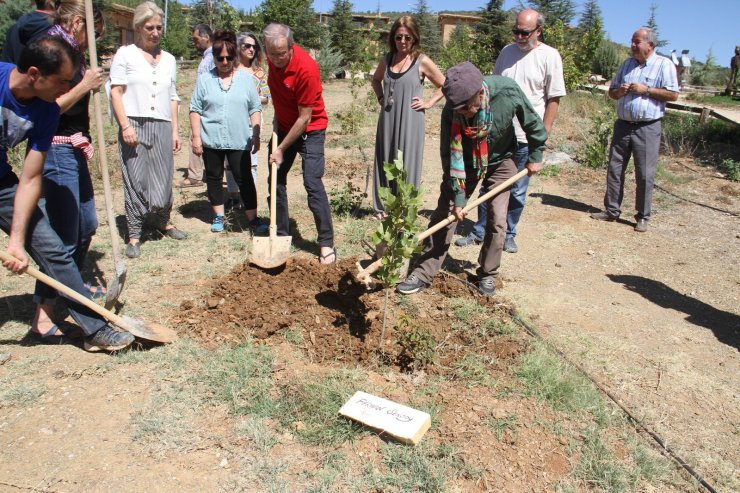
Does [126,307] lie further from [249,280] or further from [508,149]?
[508,149]

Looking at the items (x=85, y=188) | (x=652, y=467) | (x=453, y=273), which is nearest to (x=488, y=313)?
(x=453, y=273)

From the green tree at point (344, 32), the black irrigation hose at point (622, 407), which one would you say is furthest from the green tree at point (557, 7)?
the black irrigation hose at point (622, 407)

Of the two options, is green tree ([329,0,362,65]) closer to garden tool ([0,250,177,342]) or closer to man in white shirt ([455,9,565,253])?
man in white shirt ([455,9,565,253])

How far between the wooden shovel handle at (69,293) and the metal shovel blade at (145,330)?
0.04 ft

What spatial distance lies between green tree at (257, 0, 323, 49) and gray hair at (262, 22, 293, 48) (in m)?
21.1

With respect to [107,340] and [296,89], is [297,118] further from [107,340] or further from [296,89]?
[107,340]

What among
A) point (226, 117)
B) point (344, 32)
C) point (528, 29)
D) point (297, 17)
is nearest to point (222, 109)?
point (226, 117)

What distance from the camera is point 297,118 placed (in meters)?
4.36

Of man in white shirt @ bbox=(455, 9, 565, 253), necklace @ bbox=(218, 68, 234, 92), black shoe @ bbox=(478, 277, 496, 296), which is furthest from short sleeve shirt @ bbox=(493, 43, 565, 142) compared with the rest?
necklace @ bbox=(218, 68, 234, 92)

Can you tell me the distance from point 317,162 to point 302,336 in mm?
1606

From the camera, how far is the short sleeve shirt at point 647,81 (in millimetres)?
5637

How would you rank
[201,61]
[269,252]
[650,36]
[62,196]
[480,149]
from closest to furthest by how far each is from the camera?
[62,196] → [480,149] → [269,252] → [650,36] → [201,61]

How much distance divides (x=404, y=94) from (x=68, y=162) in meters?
2.76

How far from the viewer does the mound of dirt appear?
3365 millimetres
